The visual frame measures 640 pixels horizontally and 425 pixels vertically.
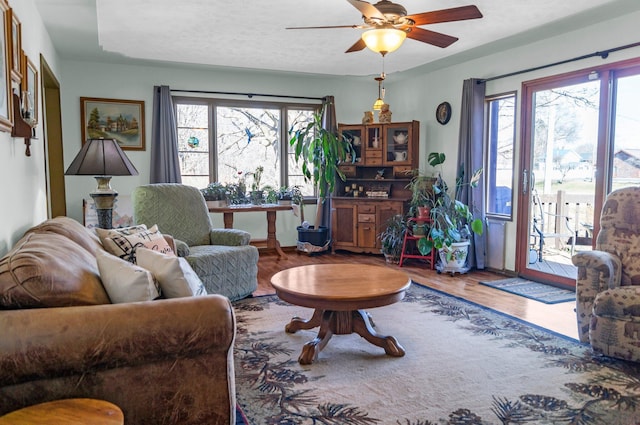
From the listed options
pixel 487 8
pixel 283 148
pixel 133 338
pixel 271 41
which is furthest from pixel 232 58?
pixel 133 338

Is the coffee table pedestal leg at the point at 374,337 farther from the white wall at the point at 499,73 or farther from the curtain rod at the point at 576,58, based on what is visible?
the curtain rod at the point at 576,58

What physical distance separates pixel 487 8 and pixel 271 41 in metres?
1.97

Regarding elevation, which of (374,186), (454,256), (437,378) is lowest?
(437,378)

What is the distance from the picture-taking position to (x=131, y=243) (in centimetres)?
275

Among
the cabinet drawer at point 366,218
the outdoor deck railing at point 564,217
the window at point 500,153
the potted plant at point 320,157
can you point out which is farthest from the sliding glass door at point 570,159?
the potted plant at point 320,157

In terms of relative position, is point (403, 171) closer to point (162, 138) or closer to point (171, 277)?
point (162, 138)

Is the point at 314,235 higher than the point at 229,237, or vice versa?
the point at 229,237

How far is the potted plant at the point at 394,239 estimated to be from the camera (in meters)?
5.77

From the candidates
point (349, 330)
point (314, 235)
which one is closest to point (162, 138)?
point (314, 235)

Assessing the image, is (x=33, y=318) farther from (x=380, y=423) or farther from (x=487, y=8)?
(x=487, y=8)

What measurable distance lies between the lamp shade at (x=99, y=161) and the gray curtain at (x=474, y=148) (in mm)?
3696

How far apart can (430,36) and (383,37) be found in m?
0.48

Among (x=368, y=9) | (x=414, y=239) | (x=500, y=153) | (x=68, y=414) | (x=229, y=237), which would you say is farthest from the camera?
(x=414, y=239)

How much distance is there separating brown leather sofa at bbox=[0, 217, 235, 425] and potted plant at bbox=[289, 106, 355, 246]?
184 inches
